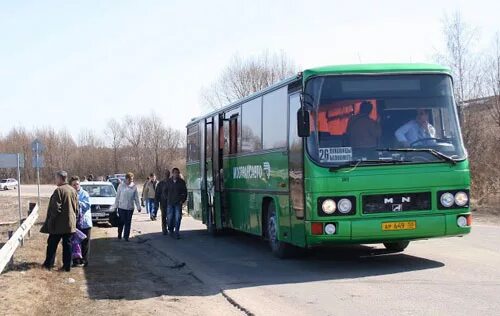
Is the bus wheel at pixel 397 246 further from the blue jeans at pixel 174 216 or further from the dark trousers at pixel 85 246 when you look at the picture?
the blue jeans at pixel 174 216

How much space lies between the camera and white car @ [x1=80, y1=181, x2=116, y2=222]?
970 inches

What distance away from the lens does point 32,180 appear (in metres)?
105

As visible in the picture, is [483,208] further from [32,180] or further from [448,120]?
[32,180]

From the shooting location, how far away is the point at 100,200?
82.0ft

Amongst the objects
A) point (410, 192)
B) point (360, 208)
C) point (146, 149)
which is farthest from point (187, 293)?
point (146, 149)

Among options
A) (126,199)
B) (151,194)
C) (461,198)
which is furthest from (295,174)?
(151,194)

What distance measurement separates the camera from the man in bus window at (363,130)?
34.9ft

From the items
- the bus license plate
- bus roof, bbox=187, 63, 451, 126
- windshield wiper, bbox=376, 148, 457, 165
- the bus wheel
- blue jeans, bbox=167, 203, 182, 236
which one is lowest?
the bus wheel

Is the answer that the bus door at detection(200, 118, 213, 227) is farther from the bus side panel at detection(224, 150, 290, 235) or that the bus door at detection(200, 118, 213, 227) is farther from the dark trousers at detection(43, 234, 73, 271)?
the dark trousers at detection(43, 234, 73, 271)

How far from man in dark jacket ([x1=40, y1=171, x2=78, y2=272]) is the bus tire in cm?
370

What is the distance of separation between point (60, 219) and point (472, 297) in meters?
6.94

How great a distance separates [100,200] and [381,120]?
16.2 m

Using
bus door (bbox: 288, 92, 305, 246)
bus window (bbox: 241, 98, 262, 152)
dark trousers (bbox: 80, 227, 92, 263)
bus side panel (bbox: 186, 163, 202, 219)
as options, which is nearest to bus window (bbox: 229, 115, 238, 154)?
bus window (bbox: 241, 98, 262, 152)

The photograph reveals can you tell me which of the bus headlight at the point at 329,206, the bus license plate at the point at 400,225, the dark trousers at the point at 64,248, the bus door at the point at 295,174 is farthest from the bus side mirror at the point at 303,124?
the dark trousers at the point at 64,248
